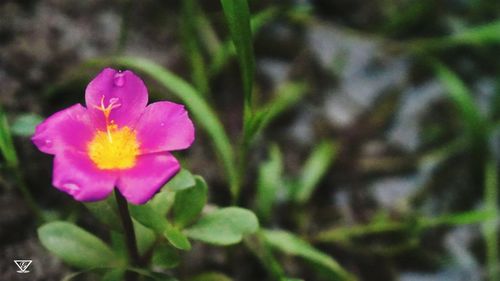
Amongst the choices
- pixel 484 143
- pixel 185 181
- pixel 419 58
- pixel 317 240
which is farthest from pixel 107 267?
pixel 419 58

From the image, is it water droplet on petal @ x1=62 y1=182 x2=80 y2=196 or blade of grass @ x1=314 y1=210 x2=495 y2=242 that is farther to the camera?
blade of grass @ x1=314 y1=210 x2=495 y2=242

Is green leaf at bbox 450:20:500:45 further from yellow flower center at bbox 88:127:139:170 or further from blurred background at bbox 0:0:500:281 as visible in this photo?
yellow flower center at bbox 88:127:139:170

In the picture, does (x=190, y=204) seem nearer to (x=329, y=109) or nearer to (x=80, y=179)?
(x=80, y=179)

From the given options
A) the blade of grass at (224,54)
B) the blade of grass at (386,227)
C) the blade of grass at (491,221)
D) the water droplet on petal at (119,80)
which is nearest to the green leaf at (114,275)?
the water droplet on petal at (119,80)

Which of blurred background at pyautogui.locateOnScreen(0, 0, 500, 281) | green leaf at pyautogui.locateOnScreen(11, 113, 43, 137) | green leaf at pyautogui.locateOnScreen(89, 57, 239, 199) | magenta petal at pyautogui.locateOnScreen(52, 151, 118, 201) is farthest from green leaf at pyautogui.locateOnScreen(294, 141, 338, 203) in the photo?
magenta petal at pyautogui.locateOnScreen(52, 151, 118, 201)

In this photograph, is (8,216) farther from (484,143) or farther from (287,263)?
(484,143)

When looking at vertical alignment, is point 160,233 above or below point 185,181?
below
